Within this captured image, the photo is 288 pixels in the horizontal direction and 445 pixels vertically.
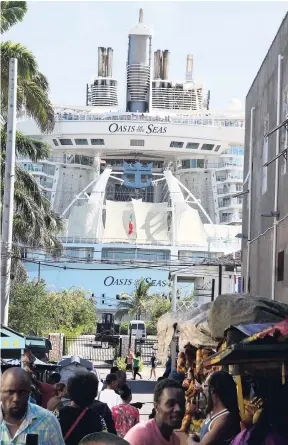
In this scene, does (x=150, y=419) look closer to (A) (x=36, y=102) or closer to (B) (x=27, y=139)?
(A) (x=36, y=102)

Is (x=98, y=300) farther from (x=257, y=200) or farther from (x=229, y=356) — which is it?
(x=229, y=356)

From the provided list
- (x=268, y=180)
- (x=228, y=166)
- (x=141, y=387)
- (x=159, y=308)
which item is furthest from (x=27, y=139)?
(x=228, y=166)

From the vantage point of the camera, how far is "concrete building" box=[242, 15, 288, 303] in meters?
19.0

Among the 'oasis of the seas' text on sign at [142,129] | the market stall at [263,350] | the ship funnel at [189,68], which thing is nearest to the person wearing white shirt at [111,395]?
the market stall at [263,350]

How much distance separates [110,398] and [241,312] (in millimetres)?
1693

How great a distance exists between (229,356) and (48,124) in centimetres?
2267

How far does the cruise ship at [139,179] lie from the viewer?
11025 cm

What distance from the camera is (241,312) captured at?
11.7 metres

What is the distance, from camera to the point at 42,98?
30.7 meters

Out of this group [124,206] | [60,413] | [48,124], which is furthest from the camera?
[124,206]

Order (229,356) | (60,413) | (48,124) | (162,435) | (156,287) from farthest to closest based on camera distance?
(156,287)
(48,124)
(229,356)
(60,413)
(162,435)

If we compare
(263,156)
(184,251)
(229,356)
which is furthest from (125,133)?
(229,356)

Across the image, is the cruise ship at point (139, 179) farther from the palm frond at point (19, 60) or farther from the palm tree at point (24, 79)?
the palm frond at point (19, 60)

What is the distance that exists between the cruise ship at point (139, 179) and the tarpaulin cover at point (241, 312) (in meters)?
90.1
